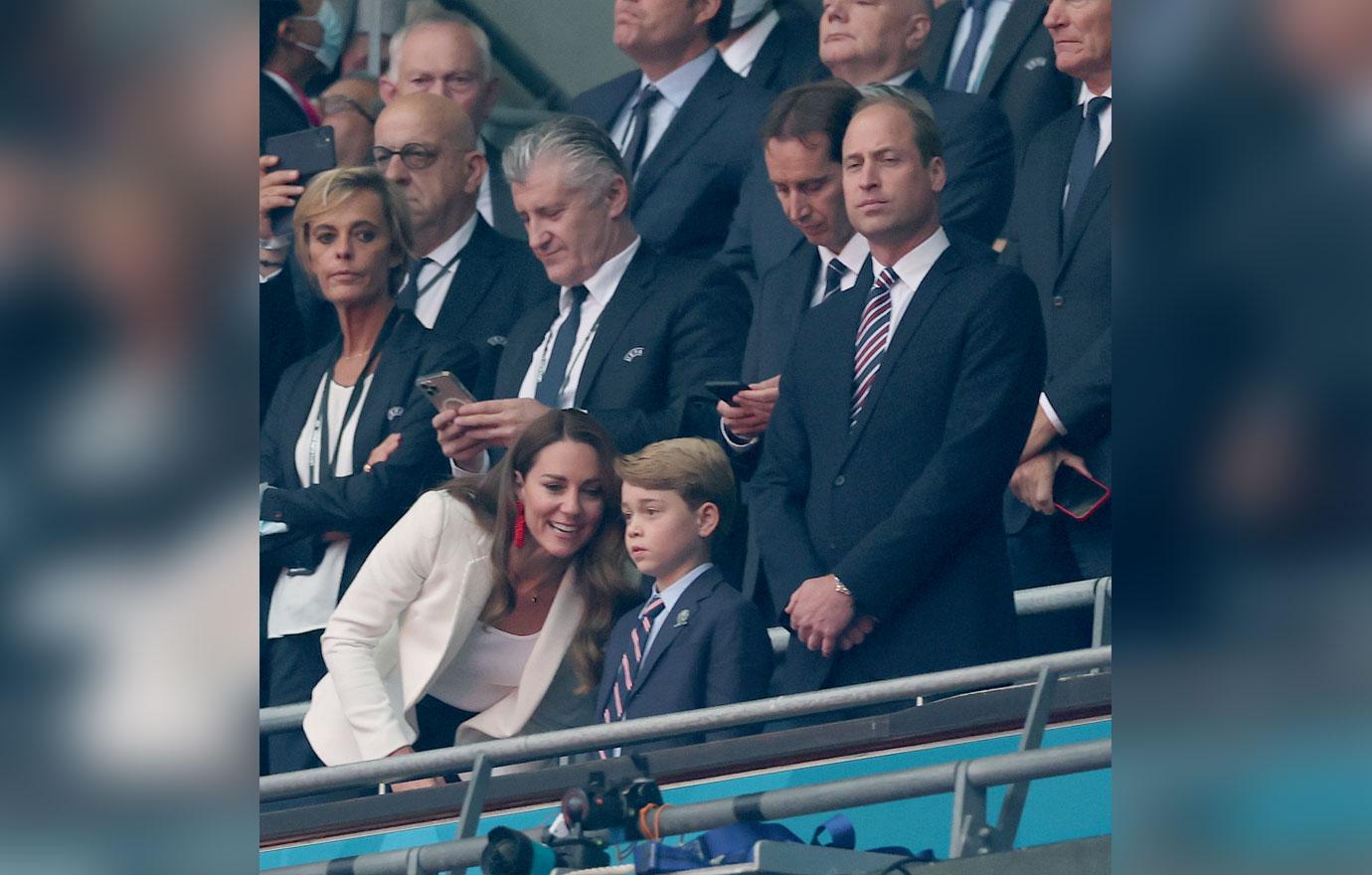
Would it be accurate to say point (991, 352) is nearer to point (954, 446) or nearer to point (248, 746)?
point (954, 446)

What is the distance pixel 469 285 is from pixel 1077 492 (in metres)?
1.94

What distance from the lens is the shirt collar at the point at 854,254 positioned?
15.3 feet

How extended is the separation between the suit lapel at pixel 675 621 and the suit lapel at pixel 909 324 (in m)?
0.52

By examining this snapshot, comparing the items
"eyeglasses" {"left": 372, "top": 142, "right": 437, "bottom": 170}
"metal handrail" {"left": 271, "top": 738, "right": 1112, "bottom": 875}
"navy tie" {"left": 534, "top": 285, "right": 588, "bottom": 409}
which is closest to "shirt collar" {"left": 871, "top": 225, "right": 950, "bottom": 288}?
"navy tie" {"left": 534, "top": 285, "right": 588, "bottom": 409}

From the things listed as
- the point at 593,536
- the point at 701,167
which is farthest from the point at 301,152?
the point at 593,536

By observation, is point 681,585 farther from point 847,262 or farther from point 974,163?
point 974,163

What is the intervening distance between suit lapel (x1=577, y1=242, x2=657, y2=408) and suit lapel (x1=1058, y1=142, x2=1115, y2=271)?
1130 millimetres

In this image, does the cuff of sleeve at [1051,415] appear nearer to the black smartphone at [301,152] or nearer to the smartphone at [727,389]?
the smartphone at [727,389]

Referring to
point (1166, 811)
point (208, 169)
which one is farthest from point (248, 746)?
point (1166, 811)

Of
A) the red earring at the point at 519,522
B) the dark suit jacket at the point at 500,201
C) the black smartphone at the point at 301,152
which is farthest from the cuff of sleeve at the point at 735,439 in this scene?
the black smartphone at the point at 301,152

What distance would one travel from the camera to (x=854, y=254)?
4.68 metres

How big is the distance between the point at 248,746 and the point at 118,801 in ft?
0.22

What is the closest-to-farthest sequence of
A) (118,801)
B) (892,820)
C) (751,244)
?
(118,801)
(892,820)
(751,244)

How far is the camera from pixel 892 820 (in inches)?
167
